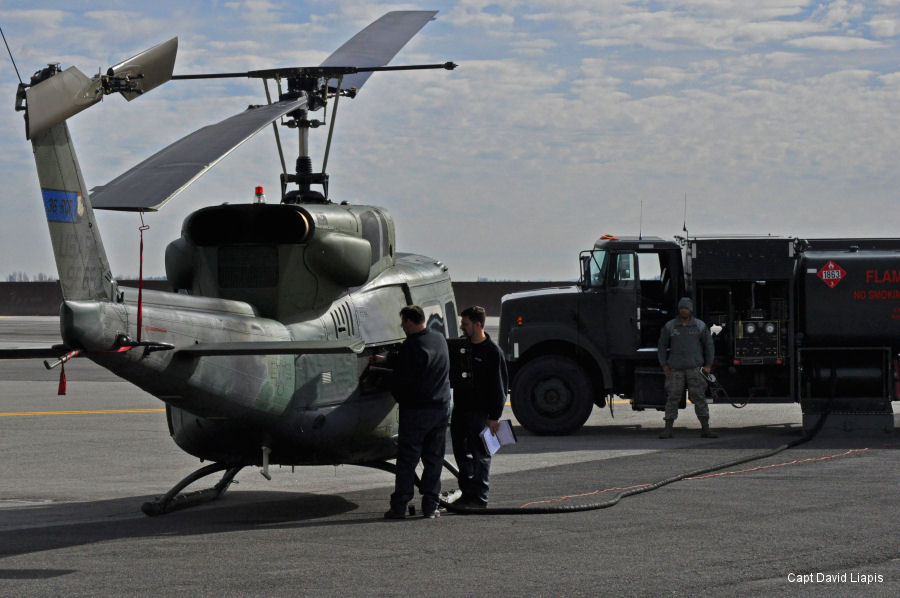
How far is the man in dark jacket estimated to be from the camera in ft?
33.7

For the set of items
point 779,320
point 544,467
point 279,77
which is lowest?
point 544,467

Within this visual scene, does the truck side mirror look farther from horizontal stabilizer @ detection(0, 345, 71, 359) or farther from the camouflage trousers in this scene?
horizontal stabilizer @ detection(0, 345, 71, 359)

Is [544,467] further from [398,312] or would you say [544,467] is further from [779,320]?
[779,320]

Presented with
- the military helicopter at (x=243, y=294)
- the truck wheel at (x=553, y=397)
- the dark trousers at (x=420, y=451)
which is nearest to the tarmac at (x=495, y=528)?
the dark trousers at (x=420, y=451)

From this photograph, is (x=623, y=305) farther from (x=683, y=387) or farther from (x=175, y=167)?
(x=175, y=167)

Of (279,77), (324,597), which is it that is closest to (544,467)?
(279,77)

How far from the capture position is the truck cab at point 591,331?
1708cm

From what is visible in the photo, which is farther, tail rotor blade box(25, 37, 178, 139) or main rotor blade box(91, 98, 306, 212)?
Result: tail rotor blade box(25, 37, 178, 139)

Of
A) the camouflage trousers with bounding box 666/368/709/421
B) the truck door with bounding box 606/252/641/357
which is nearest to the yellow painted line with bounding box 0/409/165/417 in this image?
the truck door with bounding box 606/252/641/357

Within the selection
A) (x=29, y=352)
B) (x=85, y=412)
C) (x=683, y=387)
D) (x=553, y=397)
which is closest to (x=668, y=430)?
(x=683, y=387)

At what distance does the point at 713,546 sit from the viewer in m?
8.90

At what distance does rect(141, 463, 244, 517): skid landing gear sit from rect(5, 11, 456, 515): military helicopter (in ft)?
0.06

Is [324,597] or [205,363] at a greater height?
[205,363]

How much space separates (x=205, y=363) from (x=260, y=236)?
58.7 inches
